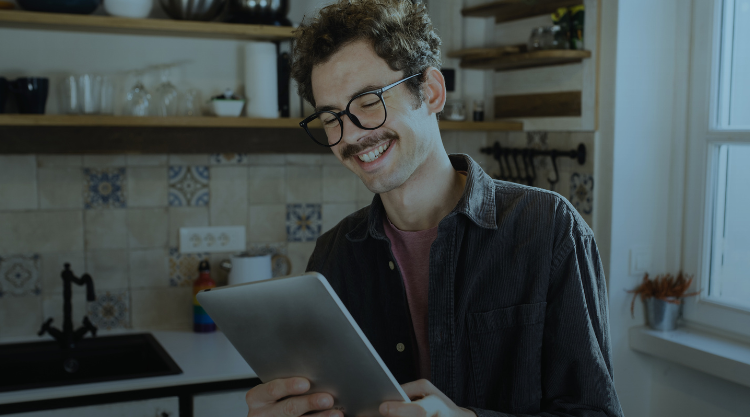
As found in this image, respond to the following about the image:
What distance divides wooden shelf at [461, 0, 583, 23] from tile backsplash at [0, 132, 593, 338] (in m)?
0.46

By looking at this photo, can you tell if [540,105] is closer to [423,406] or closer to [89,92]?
[89,92]

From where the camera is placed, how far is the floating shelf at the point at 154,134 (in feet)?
7.10

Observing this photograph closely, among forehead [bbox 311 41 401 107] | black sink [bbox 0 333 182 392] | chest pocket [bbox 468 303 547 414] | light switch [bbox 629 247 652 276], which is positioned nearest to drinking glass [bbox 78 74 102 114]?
black sink [bbox 0 333 182 392]

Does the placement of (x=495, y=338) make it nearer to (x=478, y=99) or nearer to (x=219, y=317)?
(x=219, y=317)

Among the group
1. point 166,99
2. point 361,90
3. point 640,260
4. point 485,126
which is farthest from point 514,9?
point 361,90

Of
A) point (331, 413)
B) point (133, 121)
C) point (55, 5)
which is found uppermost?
point (55, 5)

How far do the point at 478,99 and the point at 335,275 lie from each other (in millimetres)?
1681

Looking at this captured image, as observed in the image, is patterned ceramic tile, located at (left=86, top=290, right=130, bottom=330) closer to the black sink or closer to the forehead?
the black sink

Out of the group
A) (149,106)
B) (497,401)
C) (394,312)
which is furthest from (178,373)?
(497,401)

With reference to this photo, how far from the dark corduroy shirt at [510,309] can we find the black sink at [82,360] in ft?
4.02

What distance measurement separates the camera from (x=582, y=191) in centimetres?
236

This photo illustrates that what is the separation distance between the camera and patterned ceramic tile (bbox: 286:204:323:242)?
2.69m

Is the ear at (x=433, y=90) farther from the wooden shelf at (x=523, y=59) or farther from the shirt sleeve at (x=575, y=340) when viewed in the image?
the wooden shelf at (x=523, y=59)

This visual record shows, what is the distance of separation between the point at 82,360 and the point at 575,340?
1847 millimetres
